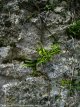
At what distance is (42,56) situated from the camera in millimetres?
3666

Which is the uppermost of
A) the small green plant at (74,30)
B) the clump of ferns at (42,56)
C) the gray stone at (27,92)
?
the small green plant at (74,30)

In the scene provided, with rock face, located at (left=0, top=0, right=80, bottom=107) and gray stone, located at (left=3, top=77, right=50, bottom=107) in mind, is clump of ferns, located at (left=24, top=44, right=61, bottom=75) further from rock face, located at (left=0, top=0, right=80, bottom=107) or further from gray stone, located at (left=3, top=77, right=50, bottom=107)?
gray stone, located at (left=3, top=77, right=50, bottom=107)

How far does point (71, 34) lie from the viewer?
379cm

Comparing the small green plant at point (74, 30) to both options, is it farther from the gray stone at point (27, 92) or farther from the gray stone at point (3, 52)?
the gray stone at point (3, 52)

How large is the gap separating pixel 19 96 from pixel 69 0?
1630mm

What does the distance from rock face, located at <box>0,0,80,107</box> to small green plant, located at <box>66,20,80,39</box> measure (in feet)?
0.23

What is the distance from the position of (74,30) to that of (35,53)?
647 mm

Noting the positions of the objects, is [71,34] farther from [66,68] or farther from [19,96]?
[19,96]

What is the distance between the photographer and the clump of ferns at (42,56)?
3648mm

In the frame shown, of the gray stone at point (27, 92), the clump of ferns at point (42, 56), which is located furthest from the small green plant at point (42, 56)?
the gray stone at point (27, 92)

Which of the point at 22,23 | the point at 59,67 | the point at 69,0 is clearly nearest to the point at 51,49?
the point at 59,67

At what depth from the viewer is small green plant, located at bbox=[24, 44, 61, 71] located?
12.0ft

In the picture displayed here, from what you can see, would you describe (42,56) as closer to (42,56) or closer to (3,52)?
(42,56)

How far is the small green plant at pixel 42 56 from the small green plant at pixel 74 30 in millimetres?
285
